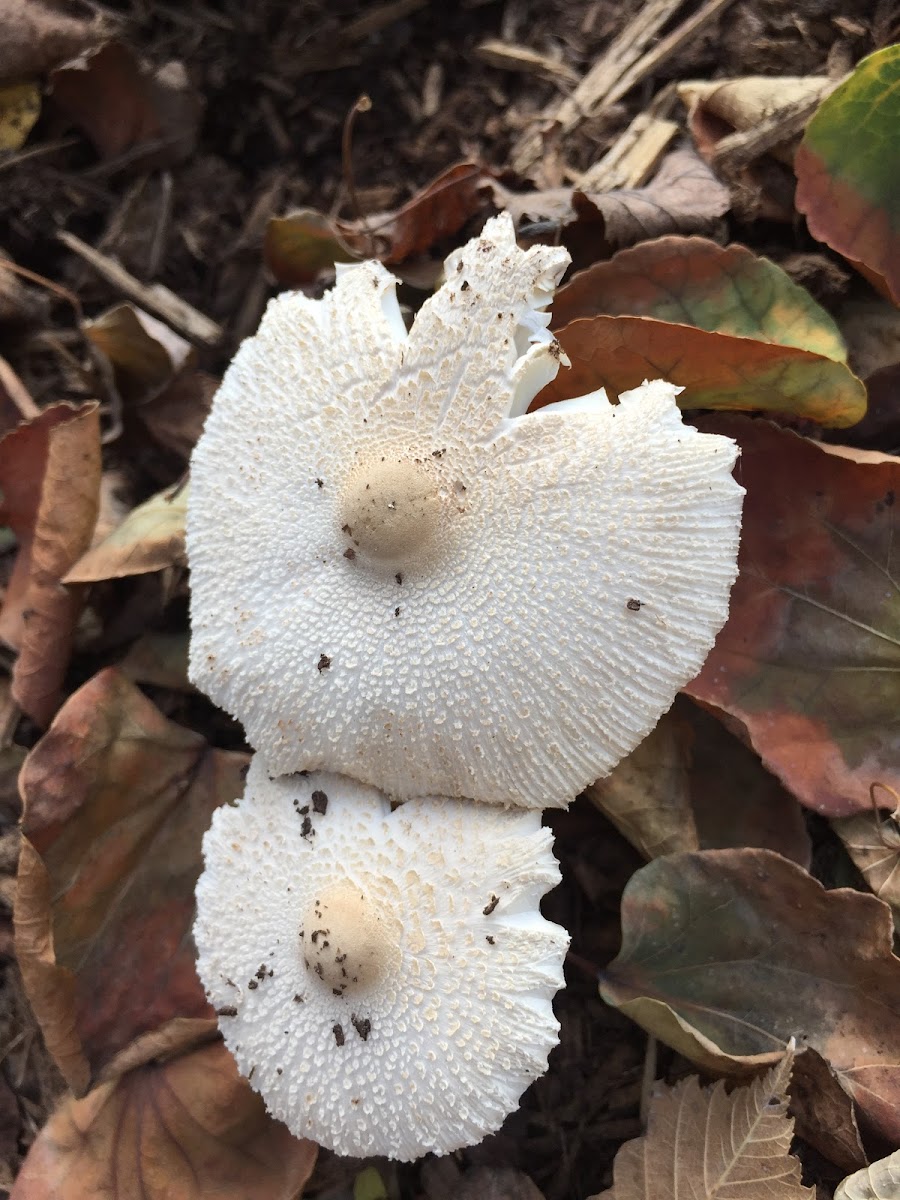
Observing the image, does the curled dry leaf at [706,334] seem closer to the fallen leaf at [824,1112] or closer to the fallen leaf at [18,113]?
the fallen leaf at [824,1112]

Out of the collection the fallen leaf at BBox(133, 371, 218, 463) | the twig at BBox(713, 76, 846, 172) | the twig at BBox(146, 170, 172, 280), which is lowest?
the fallen leaf at BBox(133, 371, 218, 463)

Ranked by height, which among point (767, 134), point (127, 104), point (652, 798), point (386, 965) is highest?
point (127, 104)

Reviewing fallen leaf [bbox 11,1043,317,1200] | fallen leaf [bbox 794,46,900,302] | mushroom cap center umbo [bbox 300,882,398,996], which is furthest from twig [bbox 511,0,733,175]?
fallen leaf [bbox 11,1043,317,1200]

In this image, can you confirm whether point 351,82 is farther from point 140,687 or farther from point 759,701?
point 759,701

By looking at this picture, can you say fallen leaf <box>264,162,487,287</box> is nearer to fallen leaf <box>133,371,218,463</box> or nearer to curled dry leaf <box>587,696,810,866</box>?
fallen leaf <box>133,371,218,463</box>

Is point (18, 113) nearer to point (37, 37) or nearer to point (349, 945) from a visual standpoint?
point (37, 37)

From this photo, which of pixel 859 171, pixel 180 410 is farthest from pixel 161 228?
pixel 859 171
